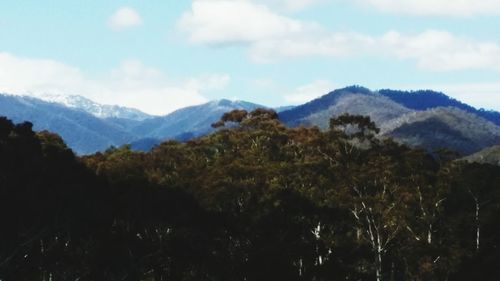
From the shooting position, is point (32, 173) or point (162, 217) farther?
point (162, 217)

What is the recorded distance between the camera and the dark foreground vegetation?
48750mm

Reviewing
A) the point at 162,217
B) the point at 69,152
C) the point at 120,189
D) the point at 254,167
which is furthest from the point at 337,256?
the point at 69,152

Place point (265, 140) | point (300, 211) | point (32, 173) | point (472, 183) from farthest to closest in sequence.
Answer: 1. point (265, 140)
2. point (300, 211)
3. point (472, 183)
4. point (32, 173)

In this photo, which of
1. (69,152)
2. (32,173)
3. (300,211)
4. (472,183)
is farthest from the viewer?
(300,211)

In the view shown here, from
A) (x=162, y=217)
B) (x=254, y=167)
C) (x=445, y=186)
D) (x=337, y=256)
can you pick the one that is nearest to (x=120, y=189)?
(x=162, y=217)

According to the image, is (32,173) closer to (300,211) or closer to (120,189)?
(120,189)

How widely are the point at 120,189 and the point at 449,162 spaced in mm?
26054

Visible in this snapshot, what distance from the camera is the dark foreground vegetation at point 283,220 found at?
160 ft

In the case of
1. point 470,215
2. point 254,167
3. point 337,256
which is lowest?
point 337,256

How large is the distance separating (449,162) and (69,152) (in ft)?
97.1

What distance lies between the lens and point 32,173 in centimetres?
4044

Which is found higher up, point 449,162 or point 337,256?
point 449,162

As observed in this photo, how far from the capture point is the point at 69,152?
46.5 meters

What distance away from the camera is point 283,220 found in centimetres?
5325
